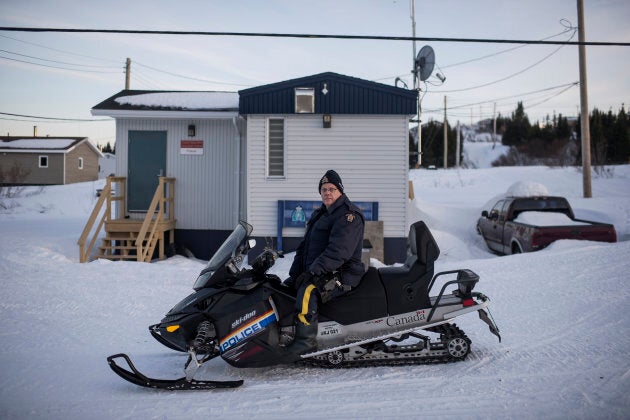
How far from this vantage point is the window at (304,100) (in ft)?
35.0

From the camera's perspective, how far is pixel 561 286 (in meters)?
7.16

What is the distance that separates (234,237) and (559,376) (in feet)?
9.80

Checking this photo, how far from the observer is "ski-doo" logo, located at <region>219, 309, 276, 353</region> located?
407 cm

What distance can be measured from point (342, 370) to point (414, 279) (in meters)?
1.04

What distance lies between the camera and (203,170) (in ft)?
40.1

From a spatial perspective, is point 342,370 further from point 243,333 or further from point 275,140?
point 275,140

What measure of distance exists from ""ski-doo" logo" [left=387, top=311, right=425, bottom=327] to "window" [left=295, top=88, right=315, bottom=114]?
7143 millimetres

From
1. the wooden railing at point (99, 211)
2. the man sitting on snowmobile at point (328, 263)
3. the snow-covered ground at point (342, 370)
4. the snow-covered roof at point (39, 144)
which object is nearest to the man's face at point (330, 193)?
the man sitting on snowmobile at point (328, 263)

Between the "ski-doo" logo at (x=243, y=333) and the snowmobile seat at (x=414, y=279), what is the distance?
115 cm

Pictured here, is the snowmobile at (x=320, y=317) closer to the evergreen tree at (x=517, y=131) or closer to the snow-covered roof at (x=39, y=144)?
the snow-covered roof at (x=39, y=144)

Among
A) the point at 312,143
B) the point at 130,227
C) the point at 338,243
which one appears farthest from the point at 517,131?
the point at 338,243

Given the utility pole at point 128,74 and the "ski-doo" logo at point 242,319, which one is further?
the utility pole at point 128,74

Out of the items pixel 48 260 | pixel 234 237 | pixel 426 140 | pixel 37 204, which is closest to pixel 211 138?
pixel 48 260

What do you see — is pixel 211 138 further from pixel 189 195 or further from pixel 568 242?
pixel 568 242
